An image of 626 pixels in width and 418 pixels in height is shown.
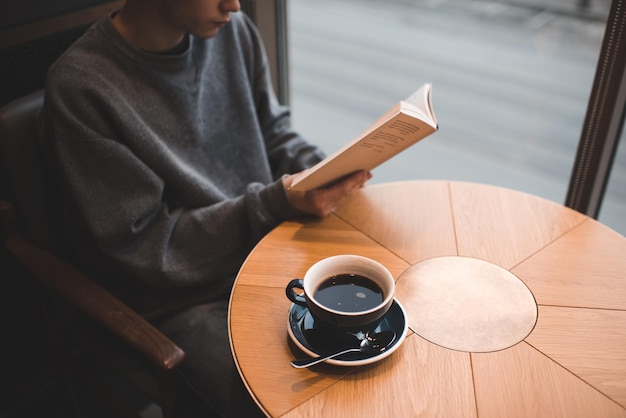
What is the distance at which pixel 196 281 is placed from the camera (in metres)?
1.42

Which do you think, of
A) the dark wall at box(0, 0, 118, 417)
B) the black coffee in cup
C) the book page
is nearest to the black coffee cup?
the black coffee in cup

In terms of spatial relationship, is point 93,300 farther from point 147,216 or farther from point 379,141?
point 379,141

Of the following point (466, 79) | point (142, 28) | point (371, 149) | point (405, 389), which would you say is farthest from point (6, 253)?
point (466, 79)

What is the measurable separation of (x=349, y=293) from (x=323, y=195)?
32cm

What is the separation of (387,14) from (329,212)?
3.47 meters

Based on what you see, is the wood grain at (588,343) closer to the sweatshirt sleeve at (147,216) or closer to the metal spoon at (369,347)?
the metal spoon at (369,347)

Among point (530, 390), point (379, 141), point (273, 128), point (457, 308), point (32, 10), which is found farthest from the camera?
point (273, 128)

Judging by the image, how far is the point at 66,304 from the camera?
1.66m

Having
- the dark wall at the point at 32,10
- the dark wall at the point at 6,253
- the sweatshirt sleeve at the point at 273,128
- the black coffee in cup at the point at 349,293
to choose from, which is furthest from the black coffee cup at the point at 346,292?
the dark wall at the point at 32,10

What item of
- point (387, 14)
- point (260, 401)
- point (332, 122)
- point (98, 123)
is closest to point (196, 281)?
point (98, 123)

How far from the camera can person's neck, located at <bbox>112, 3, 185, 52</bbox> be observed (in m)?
1.39

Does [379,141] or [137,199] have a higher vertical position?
[379,141]

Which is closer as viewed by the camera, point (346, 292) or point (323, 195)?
point (346, 292)

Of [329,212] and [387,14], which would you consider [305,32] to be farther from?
[329,212]
